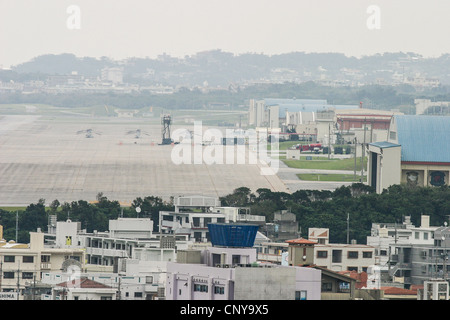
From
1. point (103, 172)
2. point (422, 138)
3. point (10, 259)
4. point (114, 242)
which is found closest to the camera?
point (10, 259)

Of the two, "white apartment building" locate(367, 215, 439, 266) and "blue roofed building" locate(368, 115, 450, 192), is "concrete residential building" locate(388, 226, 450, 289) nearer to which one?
"white apartment building" locate(367, 215, 439, 266)

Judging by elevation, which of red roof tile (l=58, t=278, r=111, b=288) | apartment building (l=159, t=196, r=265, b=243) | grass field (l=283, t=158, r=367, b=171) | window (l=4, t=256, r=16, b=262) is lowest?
grass field (l=283, t=158, r=367, b=171)

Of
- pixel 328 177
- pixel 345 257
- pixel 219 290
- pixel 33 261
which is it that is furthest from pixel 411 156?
pixel 219 290

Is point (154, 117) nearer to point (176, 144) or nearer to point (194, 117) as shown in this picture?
point (194, 117)

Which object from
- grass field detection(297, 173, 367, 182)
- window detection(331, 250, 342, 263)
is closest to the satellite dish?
window detection(331, 250, 342, 263)

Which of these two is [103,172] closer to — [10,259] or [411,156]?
[411,156]

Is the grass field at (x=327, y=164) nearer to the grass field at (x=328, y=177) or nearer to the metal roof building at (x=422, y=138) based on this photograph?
the grass field at (x=328, y=177)
